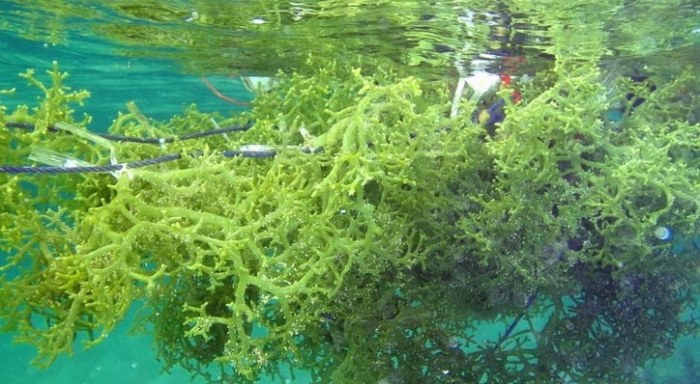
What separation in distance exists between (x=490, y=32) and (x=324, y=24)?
2135mm

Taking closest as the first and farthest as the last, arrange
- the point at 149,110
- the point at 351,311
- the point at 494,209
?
the point at 494,209 → the point at 351,311 → the point at 149,110

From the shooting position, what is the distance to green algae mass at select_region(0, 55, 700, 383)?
4.38m

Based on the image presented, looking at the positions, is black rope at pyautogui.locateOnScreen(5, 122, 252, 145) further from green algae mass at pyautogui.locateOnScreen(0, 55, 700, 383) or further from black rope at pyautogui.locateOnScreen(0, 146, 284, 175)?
black rope at pyautogui.locateOnScreen(0, 146, 284, 175)

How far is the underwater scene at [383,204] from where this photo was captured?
174 inches

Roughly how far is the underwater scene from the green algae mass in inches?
1.0

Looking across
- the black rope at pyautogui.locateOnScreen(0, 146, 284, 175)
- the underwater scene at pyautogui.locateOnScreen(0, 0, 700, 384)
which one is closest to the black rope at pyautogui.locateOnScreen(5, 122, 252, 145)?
the underwater scene at pyautogui.locateOnScreen(0, 0, 700, 384)

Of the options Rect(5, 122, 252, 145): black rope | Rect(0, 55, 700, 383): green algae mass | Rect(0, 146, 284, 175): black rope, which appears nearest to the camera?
Rect(0, 146, 284, 175): black rope

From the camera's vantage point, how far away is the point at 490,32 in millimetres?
7496

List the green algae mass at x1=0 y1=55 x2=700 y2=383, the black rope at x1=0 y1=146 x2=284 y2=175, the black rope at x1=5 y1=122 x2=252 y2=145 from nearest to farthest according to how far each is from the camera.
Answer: the black rope at x1=0 y1=146 x2=284 y2=175 → the green algae mass at x1=0 y1=55 x2=700 y2=383 → the black rope at x1=5 y1=122 x2=252 y2=145

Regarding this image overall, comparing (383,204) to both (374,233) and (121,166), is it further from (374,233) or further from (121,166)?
(121,166)

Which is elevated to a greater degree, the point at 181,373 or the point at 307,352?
the point at 307,352

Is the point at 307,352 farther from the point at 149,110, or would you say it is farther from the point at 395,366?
the point at 149,110

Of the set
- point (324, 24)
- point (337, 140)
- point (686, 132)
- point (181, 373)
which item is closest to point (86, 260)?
point (337, 140)

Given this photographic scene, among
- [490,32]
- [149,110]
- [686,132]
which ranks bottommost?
[149,110]
